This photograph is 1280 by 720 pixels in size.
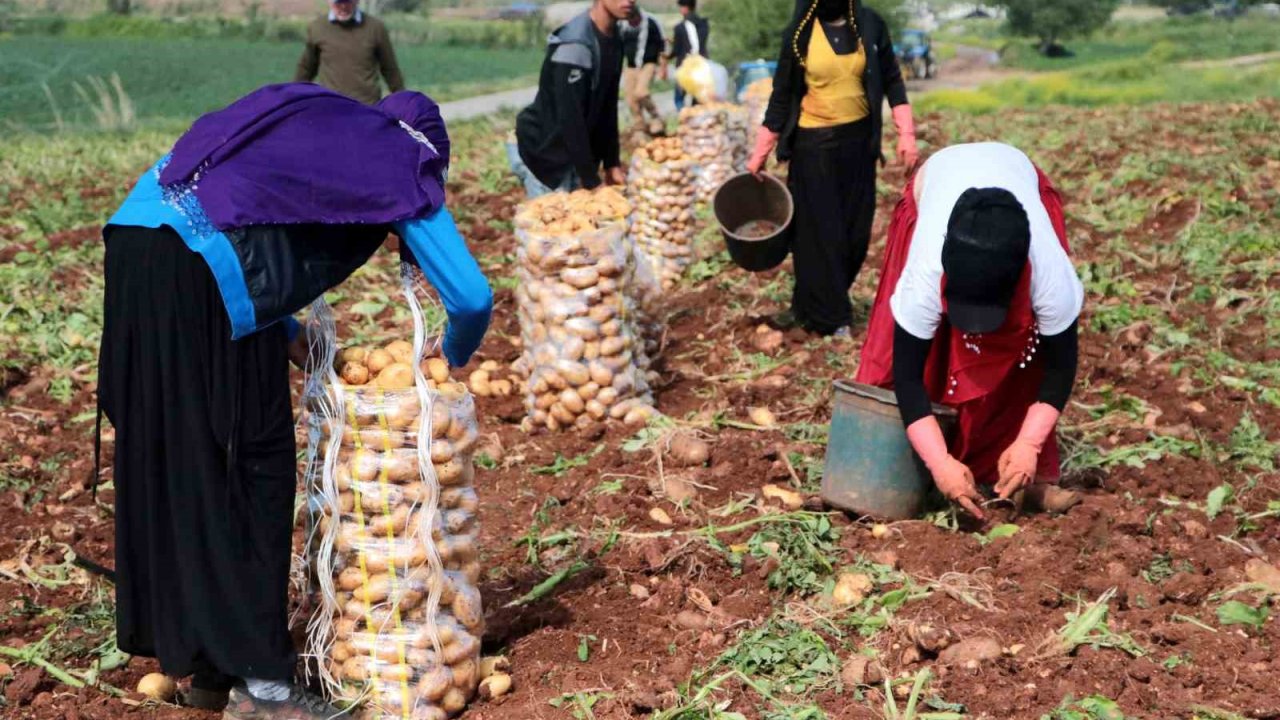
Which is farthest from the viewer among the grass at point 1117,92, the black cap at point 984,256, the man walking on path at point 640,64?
the grass at point 1117,92

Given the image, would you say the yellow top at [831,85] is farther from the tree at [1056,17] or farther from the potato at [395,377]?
the tree at [1056,17]

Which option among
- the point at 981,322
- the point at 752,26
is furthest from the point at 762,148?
the point at 752,26

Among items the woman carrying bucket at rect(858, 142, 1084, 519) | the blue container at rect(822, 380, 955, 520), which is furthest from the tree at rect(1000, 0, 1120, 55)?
the blue container at rect(822, 380, 955, 520)

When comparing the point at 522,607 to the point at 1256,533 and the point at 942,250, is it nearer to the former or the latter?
the point at 942,250

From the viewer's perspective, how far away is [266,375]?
288cm

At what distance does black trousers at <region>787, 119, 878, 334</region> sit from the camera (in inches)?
234

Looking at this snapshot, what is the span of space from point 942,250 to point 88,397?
4.02m

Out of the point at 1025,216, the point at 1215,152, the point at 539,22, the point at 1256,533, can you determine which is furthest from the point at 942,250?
the point at 539,22

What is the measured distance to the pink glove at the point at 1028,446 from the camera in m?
3.67

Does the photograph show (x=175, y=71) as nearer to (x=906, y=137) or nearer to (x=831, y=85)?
(x=831, y=85)

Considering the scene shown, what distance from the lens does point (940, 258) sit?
3473 mm

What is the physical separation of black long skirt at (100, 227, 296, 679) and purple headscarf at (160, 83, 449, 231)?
0.14m

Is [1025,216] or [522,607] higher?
[1025,216]

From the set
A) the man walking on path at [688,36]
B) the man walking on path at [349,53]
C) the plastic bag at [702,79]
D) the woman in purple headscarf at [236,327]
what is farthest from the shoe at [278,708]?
the man walking on path at [688,36]
